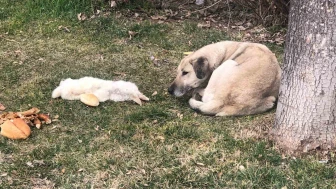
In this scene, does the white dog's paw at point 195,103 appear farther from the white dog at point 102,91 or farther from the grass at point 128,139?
the white dog at point 102,91

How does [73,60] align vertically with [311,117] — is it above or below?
below

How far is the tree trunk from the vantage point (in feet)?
13.0

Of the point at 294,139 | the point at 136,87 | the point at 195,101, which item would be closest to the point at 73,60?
the point at 136,87

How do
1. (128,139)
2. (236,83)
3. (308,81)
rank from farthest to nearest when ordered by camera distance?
1. (236,83)
2. (128,139)
3. (308,81)

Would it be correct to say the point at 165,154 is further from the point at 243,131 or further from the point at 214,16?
the point at 214,16

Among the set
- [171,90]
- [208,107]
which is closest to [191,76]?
[171,90]

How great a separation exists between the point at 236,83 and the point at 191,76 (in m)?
0.77

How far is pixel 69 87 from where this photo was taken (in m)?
5.50

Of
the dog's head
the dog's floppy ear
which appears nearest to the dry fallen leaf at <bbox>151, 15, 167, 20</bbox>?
the dog's head

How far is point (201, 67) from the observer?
5.50 meters

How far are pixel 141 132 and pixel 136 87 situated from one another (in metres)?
0.91

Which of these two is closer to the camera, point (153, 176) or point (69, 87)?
point (153, 176)

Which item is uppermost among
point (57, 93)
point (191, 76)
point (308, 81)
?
point (308, 81)

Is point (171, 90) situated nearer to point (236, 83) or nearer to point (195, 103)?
point (195, 103)
